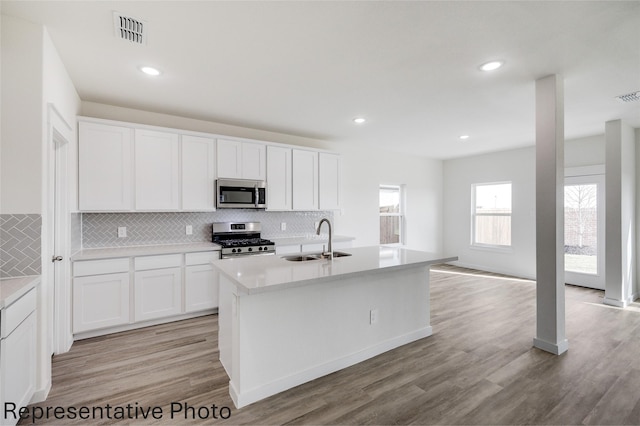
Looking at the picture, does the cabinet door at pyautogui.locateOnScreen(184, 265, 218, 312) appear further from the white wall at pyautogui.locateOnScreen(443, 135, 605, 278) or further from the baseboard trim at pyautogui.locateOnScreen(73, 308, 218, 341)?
→ the white wall at pyautogui.locateOnScreen(443, 135, 605, 278)

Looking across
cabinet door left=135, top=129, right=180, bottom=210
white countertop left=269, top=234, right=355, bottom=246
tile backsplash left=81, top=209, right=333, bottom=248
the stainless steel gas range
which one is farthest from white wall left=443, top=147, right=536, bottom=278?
cabinet door left=135, top=129, right=180, bottom=210

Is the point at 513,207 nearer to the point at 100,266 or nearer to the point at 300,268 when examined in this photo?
the point at 300,268

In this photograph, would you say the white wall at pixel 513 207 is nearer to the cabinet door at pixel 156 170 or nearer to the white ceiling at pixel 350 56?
the white ceiling at pixel 350 56

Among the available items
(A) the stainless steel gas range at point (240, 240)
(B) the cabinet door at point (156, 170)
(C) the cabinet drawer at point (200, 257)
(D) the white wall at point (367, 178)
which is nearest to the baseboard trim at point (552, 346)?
(A) the stainless steel gas range at point (240, 240)

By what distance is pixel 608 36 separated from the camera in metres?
2.25

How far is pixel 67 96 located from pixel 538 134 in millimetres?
4516

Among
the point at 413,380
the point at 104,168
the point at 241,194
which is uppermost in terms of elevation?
the point at 104,168

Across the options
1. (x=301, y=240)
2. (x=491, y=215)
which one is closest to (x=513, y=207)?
(x=491, y=215)

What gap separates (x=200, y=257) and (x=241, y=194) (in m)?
1.02

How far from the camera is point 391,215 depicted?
677 centimetres

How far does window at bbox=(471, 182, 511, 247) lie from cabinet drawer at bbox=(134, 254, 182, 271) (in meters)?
6.19

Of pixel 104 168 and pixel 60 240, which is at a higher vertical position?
pixel 104 168

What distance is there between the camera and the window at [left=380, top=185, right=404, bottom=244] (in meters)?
6.64

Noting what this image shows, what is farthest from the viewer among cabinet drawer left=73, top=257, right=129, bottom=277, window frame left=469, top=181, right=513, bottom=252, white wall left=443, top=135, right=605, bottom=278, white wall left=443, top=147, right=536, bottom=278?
window frame left=469, top=181, right=513, bottom=252
